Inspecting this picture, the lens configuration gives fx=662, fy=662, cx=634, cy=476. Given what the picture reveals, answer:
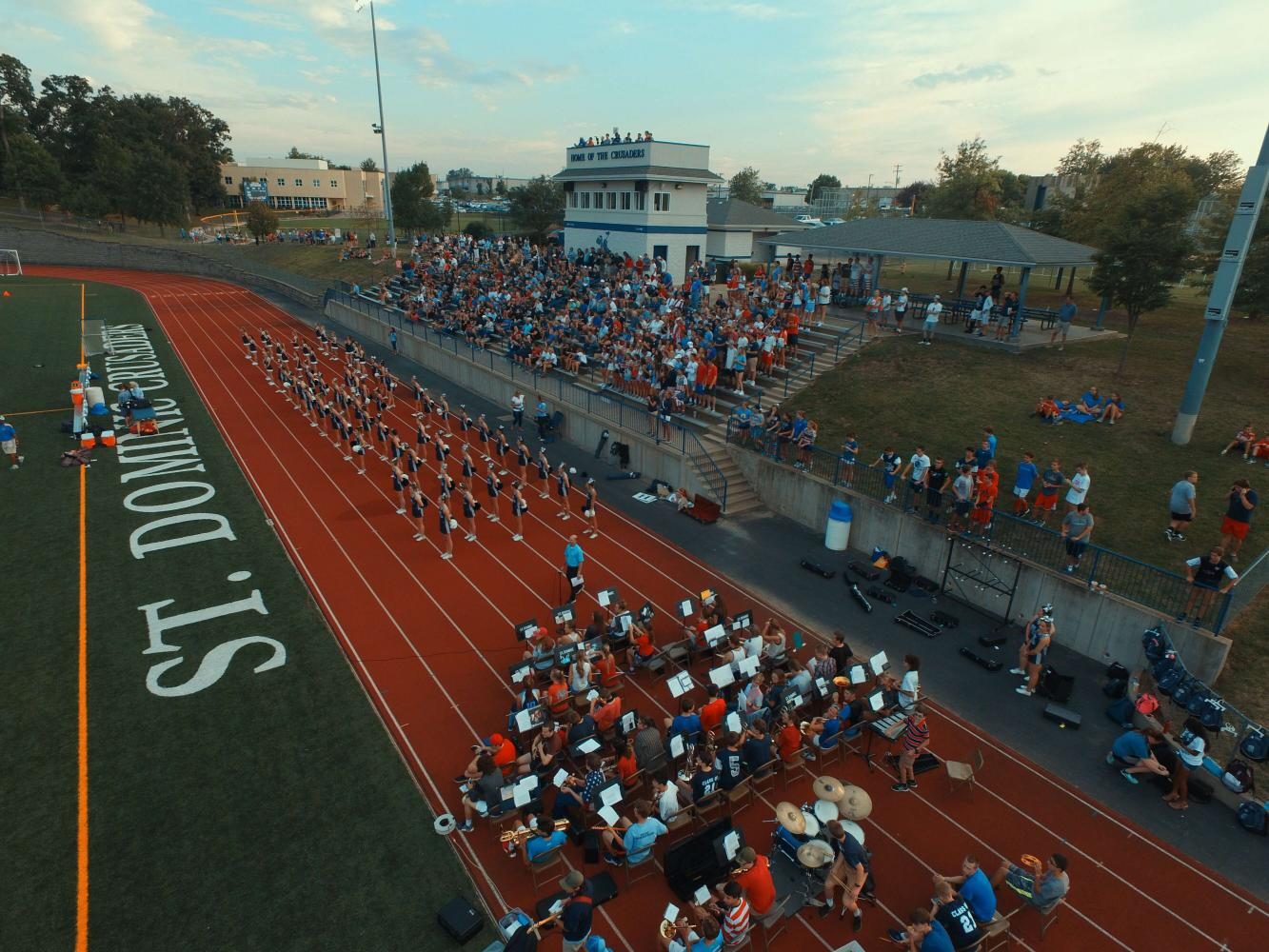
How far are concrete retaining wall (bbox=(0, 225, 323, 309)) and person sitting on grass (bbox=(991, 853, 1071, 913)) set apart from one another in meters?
69.7

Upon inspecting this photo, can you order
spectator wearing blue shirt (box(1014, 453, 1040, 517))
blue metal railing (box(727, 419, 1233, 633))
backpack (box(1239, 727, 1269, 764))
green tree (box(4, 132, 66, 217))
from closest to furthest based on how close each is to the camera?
backpack (box(1239, 727, 1269, 764)) < blue metal railing (box(727, 419, 1233, 633)) < spectator wearing blue shirt (box(1014, 453, 1040, 517)) < green tree (box(4, 132, 66, 217))

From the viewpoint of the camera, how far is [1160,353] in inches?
853

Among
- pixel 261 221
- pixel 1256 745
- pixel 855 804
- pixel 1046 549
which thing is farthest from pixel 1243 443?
pixel 261 221

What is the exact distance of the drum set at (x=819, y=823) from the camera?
7398 mm

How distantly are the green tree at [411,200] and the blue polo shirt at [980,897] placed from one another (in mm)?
65200

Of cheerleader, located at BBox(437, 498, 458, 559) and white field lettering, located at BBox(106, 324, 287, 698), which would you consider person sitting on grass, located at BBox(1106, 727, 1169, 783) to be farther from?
white field lettering, located at BBox(106, 324, 287, 698)

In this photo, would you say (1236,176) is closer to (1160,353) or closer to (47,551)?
(1160,353)

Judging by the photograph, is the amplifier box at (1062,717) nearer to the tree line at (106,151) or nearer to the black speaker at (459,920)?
the black speaker at (459,920)

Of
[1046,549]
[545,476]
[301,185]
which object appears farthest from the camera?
[301,185]

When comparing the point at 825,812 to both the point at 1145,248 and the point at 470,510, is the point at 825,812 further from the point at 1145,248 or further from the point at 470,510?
the point at 1145,248

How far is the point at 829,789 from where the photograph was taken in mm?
7965

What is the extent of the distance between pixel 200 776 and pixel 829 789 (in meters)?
8.47

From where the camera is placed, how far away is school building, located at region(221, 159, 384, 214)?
100938 mm

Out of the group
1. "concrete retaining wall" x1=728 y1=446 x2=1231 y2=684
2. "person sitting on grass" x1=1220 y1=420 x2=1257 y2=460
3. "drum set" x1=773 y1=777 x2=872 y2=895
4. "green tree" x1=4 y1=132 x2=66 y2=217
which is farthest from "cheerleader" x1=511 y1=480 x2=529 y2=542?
"green tree" x1=4 y1=132 x2=66 y2=217
